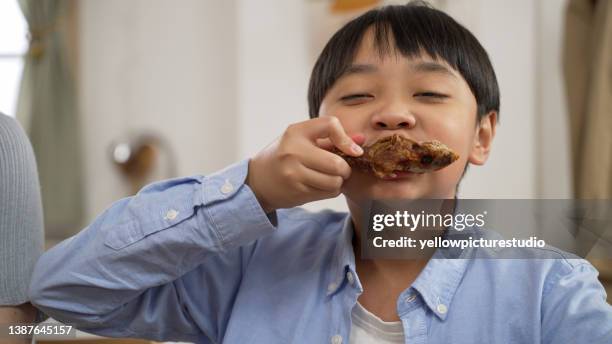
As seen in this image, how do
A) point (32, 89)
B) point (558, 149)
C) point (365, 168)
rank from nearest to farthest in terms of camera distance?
point (365, 168) → point (558, 149) → point (32, 89)

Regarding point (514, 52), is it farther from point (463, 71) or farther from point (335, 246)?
point (335, 246)

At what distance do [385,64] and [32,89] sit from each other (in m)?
1.93

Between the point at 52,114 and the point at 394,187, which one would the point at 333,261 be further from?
the point at 52,114

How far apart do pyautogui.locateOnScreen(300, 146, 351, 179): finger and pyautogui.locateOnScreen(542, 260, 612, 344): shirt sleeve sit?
27 centimetres

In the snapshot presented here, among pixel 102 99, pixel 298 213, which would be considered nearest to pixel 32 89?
pixel 102 99

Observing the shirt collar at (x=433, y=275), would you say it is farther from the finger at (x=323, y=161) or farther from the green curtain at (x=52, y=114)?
the green curtain at (x=52, y=114)

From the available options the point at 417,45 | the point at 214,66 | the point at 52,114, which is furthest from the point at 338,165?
the point at 52,114

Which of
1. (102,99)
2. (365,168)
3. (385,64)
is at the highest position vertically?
(385,64)

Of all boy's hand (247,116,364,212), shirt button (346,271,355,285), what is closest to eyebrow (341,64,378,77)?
boy's hand (247,116,364,212)

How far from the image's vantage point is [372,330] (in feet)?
1.96

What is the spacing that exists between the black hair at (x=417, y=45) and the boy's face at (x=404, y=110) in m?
0.02

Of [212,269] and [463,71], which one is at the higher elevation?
[463,71]

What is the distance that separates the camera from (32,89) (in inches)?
82.7

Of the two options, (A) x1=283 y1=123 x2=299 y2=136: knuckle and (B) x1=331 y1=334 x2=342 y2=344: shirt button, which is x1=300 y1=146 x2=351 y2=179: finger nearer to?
(A) x1=283 y1=123 x2=299 y2=136: knuckle
